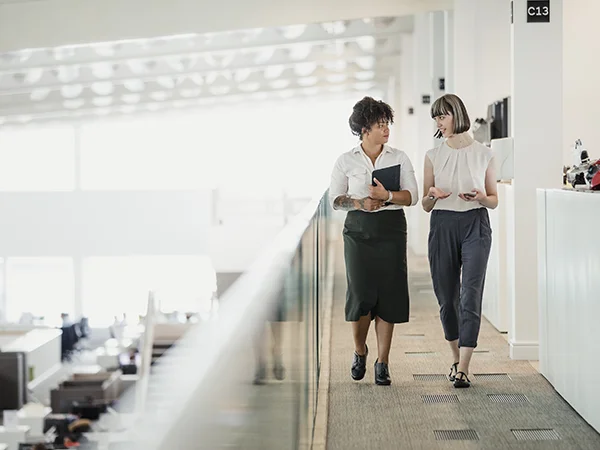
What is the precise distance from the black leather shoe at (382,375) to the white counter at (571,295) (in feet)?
2.74

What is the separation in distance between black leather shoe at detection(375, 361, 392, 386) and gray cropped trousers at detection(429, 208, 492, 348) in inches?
18.1

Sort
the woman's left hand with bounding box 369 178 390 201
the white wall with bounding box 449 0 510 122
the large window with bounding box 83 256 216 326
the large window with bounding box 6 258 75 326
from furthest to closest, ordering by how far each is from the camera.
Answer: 1. the large window with bounding box 6 258 75 326
2. the large window with bounding box 83 256 216 326
3. the white wall with bounding box 449 0 510 122
4. the woman's left hand with bounding box 369 178 390 201

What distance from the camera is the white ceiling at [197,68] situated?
606 inches

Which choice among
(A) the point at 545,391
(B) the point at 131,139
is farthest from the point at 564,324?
(B) the point at 131,139

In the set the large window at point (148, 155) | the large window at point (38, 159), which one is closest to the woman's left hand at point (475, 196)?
the large window at point (148, 155)

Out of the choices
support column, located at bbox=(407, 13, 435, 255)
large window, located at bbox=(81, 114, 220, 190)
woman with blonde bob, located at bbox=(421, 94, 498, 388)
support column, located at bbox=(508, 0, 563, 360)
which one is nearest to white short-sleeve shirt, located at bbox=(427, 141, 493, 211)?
woman with blonde bob, located at bbox=(421, 94, 498, 388)

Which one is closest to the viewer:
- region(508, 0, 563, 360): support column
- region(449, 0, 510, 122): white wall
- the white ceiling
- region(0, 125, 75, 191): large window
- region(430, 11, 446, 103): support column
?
region(508, 0, 563, 360): support column

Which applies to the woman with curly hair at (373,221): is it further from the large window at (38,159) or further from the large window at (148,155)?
the large window at (38,159)

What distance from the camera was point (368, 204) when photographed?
15.5ft

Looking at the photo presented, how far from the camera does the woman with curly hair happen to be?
Answer: 4.79 meters

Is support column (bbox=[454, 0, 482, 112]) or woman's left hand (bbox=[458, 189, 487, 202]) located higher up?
support column (bbox=[454, 0, 482, 112])

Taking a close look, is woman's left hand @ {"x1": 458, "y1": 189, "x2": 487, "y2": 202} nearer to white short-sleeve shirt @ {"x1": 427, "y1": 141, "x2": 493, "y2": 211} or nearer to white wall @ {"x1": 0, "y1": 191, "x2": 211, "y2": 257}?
white short-sleeve shirt @ {"x1": 427, "y1": 141, "x2": 493, "y2": 211}

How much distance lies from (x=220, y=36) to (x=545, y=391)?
37.7 feet

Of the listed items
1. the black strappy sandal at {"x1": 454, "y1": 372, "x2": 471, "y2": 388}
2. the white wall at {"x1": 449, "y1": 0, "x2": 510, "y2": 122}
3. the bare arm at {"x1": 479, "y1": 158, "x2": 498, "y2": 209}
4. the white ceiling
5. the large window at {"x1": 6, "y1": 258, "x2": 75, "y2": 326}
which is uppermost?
the white ceiling
